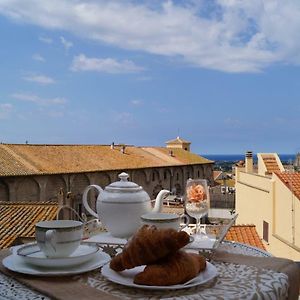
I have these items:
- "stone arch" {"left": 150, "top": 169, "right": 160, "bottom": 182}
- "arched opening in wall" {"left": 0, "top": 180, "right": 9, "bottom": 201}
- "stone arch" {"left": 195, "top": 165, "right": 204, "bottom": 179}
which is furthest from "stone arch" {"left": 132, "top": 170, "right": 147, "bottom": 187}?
"arched opening in wall" {"left": 0, "top": 180, "right": 9, "bottom": 201}

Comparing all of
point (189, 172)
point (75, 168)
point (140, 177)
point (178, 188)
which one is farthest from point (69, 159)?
point (189, 172)

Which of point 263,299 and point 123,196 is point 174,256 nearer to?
point 263,299

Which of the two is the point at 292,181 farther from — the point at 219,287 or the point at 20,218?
the point at 219,287

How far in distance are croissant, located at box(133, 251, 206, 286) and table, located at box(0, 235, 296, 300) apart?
0.04 metres

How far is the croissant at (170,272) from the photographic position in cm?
152

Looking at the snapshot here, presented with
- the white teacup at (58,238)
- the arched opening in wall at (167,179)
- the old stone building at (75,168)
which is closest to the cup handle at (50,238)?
the white teacup at (58,238)

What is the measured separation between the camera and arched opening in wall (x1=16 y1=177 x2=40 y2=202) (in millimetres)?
22734

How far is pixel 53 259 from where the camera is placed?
69.2 inches

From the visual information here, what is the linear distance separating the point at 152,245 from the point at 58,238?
0.44 meters

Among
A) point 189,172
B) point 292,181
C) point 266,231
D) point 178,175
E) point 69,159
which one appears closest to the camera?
point 292,181

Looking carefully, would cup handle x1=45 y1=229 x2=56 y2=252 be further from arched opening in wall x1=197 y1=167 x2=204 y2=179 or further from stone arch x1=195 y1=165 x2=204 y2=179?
arched opening in wall x1=197 y1=167 x2=204 y2=179

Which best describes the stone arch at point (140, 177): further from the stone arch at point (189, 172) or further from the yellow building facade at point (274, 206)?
the yellow building facade at point (274, 206)

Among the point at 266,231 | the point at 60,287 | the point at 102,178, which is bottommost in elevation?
the point at 266,231

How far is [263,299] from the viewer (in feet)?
4.93
